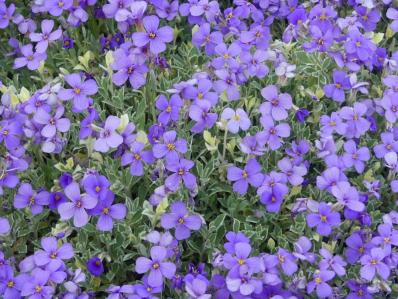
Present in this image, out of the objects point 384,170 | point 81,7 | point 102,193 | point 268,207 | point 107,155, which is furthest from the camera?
point 81,7

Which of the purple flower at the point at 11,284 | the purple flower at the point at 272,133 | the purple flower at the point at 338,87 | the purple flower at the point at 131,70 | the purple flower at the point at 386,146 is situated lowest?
the purple flower at the point at 11,284

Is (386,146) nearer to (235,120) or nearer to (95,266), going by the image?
(235,120)

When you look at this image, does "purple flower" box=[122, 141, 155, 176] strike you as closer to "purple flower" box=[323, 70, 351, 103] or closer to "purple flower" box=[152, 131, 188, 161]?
"purple flower" box=[152, 131, 188, 161]

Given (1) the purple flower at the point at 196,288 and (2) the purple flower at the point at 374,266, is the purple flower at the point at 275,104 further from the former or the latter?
(1) the purple flower at the point at 196,288

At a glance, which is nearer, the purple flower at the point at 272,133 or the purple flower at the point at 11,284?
the purple flower at the point at 11,284

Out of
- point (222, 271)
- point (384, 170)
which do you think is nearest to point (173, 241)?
point (222, 271)

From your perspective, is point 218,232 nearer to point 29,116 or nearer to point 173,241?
point 173,241

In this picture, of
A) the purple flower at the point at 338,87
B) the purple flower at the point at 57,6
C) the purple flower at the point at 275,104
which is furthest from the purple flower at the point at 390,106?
the purple flower at the point at 57,6
